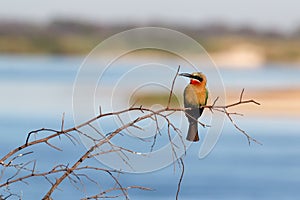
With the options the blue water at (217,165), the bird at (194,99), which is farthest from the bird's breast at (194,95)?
the blue water at (217,165)

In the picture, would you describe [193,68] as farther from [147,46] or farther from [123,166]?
[123,166]

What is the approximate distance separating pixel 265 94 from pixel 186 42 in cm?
3194

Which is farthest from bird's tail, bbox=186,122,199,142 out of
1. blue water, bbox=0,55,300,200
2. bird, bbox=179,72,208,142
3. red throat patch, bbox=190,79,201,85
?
blue water, bbox=0,55,300,200

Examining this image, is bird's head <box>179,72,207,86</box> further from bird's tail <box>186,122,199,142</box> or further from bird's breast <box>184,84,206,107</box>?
bird's tail <box>186,122,199,142</box>

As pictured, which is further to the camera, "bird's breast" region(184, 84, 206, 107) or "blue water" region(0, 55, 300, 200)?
"blue water" region(0, 55, 300, 200)

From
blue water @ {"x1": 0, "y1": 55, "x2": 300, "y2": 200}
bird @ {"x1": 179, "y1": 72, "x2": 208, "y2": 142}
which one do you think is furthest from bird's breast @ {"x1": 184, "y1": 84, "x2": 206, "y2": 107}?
blue water @ {"x1": 0, "y1": 55, "x2": 300, "y2": 200}

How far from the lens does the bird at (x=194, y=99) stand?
2.71 m

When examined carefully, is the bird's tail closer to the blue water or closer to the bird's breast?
the bird's breast

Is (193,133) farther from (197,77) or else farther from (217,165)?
(217,165)

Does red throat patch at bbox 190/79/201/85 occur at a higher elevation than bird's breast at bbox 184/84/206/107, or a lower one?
higher

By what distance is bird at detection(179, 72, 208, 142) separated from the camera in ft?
8.87

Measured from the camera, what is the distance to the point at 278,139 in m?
22.9

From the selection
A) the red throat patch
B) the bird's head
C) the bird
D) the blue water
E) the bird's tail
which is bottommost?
the bird's tail

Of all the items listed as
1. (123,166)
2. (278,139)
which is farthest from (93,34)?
(123,166)
